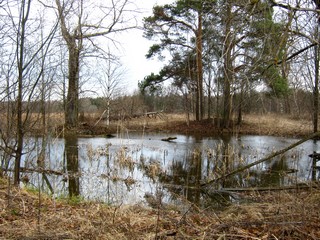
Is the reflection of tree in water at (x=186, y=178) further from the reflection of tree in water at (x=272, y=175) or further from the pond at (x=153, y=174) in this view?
the reflection of tree in water at (x=272, y=175)

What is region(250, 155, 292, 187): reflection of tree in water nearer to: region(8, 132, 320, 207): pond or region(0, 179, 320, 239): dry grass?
region(8, 132, 320, 207): pond

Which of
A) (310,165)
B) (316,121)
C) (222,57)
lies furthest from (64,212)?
Result: (316,121)

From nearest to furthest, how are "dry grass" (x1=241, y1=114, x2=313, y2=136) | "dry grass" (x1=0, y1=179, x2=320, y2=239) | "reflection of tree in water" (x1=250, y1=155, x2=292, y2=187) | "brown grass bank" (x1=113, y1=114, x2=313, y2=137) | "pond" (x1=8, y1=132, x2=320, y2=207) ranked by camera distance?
"dry grass" (x1=0, y1=179, x2=320, y2=239) → "pond" (x1=8, y1=132, x2=320, y2=207) → "reflection of tree in water" (x1=250, y1=155, x2=292, y2=187) → "dry grass" (x1=241, y1=114, x2=313, y2=136) → "brown grass bank" (x1=113, y1=114, x2=313, y2=137)

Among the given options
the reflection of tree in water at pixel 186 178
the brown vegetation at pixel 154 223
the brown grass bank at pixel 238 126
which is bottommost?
the reflection of tree in water at pixel 186 178

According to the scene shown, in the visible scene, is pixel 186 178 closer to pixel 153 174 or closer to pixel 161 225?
pixel 153 174

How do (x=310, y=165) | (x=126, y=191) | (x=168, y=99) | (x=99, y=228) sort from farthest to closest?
(x=168, y=99) → (x=310, y=165) → (x=126, y=191) → (x=99, y=228)

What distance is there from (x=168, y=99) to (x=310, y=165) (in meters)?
35.7

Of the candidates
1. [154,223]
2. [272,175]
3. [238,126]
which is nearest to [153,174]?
[272,175]

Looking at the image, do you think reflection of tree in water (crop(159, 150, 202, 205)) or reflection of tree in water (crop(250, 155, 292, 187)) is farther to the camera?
reflection of tree in water (crop(250, 155, 292, 187))

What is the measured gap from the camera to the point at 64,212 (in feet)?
14.7

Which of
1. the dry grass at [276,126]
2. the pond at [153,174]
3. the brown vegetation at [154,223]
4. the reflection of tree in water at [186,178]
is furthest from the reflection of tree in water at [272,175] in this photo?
the dry grass at [276,126]

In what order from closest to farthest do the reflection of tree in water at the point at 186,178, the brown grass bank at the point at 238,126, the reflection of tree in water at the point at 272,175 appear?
the reflection of tree in water at the point at 186,178
the reflection of tree in water at the point at 272,175
the brown grass bank at the point at 238,126

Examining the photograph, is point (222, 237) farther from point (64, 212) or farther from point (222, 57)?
point (64, 212)

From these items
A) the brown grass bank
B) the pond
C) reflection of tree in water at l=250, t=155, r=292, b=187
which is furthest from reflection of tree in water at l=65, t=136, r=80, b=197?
the brown grass bank
